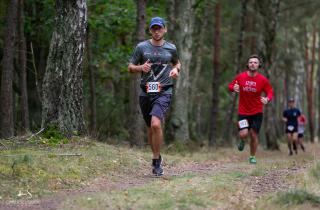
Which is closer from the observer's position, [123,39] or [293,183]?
[293,183]

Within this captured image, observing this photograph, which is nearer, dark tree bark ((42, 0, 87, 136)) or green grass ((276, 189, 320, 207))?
green grass ((276, 189, 320, 207))

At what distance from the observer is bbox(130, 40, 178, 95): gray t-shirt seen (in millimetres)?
9203

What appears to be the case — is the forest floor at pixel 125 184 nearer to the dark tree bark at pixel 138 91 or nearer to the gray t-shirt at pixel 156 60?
the gray t-shirt at pixel 156 60

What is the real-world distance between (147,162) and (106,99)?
1350 centimetres

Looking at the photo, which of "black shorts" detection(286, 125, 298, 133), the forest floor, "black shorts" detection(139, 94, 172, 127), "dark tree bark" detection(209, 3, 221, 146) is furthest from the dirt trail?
"dark tree bark" detection(209, 3, 221, 146)

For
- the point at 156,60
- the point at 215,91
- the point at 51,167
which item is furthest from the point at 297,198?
the point at 215,91

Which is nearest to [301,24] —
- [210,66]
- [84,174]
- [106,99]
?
[210,66]

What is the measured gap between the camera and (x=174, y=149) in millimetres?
15281

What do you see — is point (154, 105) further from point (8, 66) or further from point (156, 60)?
point (8, 66)

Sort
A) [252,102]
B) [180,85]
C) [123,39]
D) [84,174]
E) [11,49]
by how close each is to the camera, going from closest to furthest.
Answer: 1. [84,174]
2. [252,102]
3. [11,49]
4. [180,85]
5. [123,39]

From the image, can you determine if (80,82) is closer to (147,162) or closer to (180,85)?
(147,162)

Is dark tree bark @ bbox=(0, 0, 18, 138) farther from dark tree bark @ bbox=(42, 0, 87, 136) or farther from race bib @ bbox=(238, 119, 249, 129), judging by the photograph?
race bib @ bbox=(238, 119, 249, 129)

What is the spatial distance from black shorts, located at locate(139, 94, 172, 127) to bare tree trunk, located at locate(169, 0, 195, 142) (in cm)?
812

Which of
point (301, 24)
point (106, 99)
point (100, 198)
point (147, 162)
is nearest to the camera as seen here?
point (100, 198)
